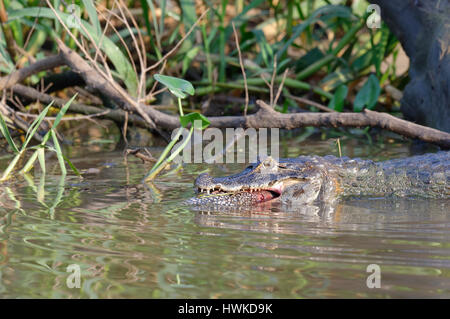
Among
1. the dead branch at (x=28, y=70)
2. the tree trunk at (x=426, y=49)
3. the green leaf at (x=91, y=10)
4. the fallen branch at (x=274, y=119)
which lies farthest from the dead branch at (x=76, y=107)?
the tree trunk at (x=426, y=49)

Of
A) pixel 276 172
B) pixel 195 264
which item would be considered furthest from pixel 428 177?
pixel 195 264

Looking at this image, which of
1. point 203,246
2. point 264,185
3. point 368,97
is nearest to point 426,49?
point 368,97

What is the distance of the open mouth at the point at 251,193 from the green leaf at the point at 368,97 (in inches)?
103

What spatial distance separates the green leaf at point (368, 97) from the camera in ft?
22.3

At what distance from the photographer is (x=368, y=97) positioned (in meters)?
6.83

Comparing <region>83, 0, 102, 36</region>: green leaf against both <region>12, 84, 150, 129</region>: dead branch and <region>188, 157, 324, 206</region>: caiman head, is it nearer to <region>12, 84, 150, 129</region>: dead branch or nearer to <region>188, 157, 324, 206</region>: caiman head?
<region>12, 84, 150, 129</region>: dead branch

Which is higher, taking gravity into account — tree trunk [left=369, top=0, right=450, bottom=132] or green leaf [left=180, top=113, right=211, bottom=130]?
tree trunk [left=369, top=0, right=450, bottom=132]

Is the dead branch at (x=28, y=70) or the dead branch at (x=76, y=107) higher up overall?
the dead branch at (x=28, y=70)

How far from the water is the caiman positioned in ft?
0.58

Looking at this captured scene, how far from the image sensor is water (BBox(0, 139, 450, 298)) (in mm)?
2600

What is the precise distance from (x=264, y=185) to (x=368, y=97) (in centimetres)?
281

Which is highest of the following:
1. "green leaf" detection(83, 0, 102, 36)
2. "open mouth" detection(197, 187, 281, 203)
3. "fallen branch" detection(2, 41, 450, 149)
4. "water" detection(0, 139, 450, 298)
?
"green leaf" detection(83, 0, 102, 36)

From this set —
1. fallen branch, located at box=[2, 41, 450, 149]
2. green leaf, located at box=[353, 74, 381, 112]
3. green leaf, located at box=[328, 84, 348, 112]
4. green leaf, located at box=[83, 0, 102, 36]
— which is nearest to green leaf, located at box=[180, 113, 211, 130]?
fallen branch, located at box=[2, 41, 450, 149]

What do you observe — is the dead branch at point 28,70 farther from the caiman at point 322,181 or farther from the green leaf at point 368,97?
the green leaf at point 368,97
